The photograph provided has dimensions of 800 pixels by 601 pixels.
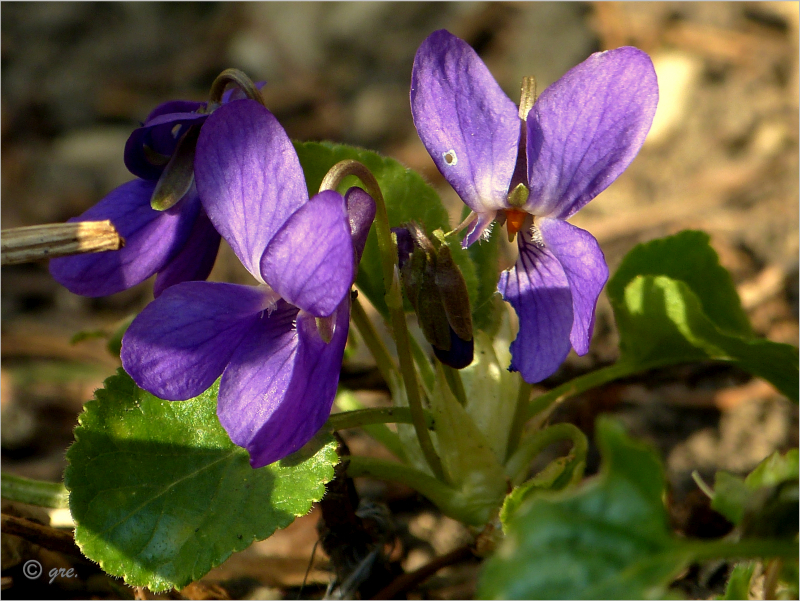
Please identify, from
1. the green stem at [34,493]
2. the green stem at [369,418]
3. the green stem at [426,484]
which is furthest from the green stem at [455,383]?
the green stem at [34,493]

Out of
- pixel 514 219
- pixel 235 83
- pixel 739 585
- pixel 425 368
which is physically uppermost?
pixel 235 83

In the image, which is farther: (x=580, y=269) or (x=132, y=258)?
(x=132, y=258)

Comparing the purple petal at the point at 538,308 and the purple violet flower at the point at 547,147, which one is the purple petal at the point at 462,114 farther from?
the purple petal at the point at 538,308

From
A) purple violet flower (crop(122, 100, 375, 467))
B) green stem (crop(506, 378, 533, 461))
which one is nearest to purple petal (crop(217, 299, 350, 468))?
purple violet flower (crop(122, 100, 375, 467))

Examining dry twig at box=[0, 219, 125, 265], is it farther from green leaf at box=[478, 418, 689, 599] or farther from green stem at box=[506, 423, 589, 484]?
green stem at box=[506, 423, 589, 484]

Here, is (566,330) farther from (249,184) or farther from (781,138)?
(781,138)

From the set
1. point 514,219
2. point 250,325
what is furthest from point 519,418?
point 250,325

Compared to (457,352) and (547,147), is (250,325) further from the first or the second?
(547,147)

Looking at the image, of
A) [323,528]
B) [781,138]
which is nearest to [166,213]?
[323,528]
